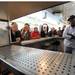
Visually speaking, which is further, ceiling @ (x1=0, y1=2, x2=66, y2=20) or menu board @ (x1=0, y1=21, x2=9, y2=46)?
menu board @ (x1=0, y1=21, x2=9, y2=46)

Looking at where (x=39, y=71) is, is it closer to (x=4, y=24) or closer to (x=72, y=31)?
(x=4, y=24)

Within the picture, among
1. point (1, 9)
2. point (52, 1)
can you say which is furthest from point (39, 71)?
point (1, 9)

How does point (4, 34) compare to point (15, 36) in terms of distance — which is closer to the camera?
point (4, 34)

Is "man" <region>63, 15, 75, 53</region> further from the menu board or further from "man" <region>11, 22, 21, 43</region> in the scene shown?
the menu board

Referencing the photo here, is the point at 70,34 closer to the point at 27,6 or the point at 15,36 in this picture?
the point at 15,36

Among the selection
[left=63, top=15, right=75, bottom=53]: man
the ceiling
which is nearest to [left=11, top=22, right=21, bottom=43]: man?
the ceiling

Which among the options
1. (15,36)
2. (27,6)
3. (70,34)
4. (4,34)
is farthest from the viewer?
(15,36)

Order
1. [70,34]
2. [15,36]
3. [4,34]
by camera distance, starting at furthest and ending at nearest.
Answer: [15,36] → [70,34] → [4,34]

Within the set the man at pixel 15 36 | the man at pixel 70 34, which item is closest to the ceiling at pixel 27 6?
the man at pixel 15 36

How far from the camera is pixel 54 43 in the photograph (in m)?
4.03

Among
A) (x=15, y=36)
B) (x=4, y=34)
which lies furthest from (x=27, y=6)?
(x=15, y=36)

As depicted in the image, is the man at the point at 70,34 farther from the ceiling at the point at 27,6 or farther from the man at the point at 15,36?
the ceiling at the point at 27,6

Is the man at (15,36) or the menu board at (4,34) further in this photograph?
the man at (15,36)

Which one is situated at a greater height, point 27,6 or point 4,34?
point 27,6
